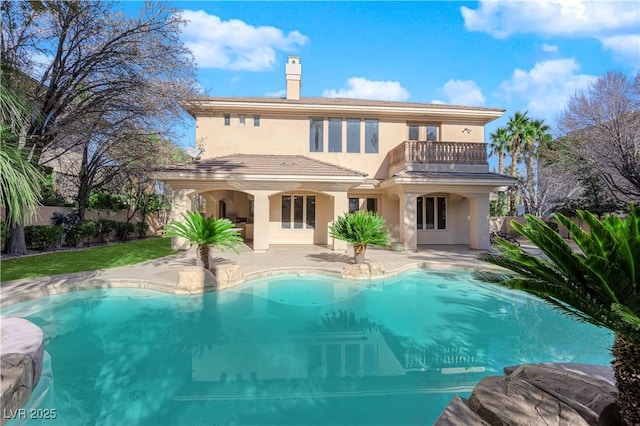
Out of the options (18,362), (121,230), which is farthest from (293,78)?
(18,362)

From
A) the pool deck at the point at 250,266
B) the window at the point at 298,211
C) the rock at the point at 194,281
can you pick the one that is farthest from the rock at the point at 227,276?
the window at the point at 298,211

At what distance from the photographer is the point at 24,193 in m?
4.61

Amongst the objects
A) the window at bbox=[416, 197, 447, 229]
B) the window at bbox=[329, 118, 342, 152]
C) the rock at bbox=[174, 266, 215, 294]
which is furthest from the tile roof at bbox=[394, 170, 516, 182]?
the rock at bbox=[174, 266, 215, 294]

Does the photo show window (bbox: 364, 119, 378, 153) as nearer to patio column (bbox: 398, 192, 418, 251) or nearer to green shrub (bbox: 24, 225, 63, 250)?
patio column (bbox: 398, 192, 418, 251)

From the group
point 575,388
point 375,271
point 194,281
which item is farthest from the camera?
point 375,271

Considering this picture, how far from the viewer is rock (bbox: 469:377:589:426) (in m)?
3.12

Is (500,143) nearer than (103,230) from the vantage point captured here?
No

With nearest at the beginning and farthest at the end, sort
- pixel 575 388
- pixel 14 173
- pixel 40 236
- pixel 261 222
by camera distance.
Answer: pixel 575 388 < pixel 14 173 < pixel 40 236 < pixel 261 222

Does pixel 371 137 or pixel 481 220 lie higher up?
pixel 371 137

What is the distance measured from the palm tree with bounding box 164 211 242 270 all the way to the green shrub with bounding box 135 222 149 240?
1670cm

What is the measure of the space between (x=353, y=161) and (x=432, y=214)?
→ 251 inches

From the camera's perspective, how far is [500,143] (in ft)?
102

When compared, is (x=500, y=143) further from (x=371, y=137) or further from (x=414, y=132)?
(x=371, y=137)

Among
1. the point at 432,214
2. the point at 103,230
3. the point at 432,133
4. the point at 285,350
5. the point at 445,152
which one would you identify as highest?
the point at 432,133
